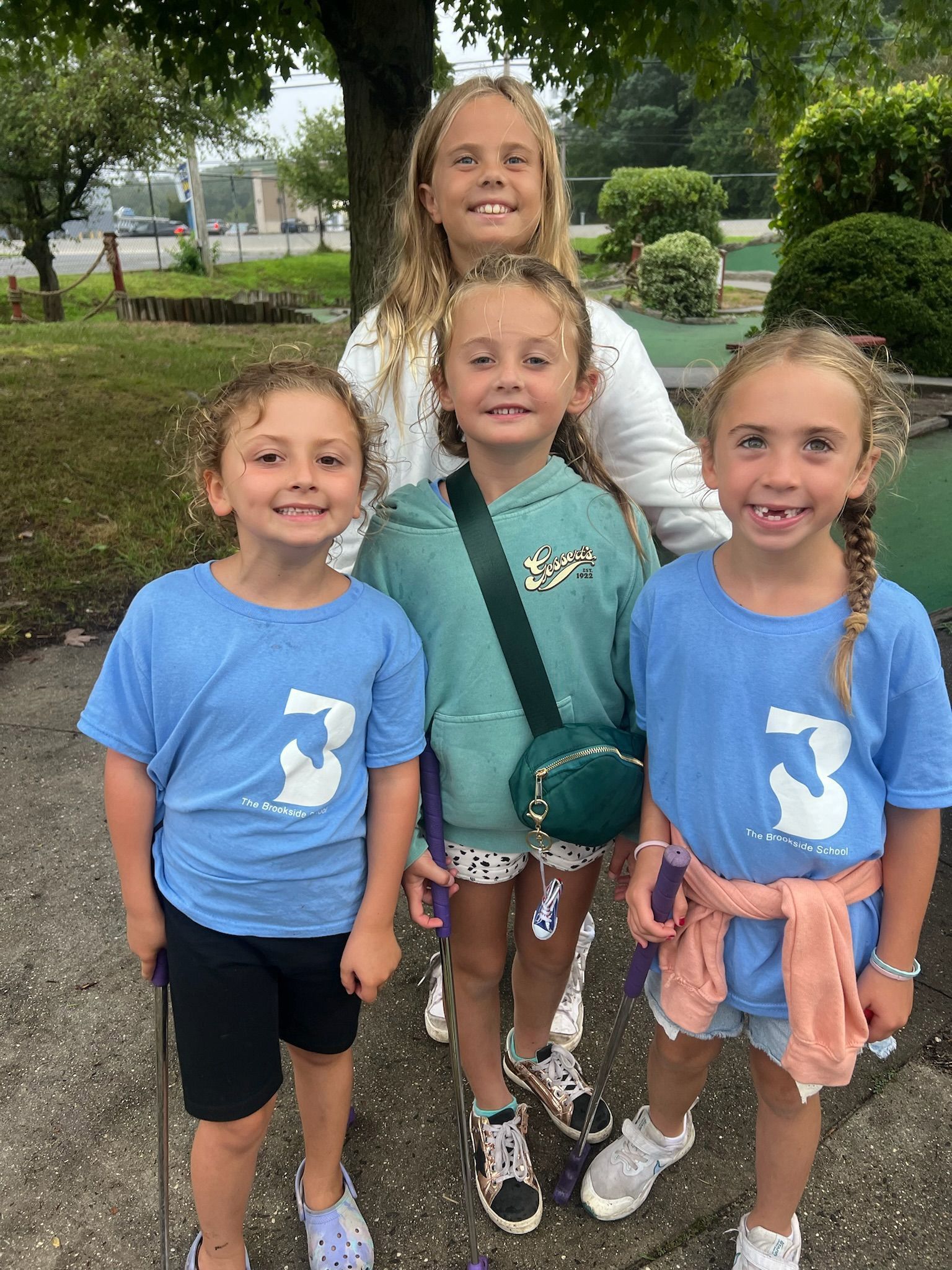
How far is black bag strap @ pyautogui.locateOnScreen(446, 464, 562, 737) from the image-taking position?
1.76 m

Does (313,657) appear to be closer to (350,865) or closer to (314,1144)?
(350,865)

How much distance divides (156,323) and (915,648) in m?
16.5

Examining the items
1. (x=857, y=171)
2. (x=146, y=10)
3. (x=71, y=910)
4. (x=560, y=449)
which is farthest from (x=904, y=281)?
(x=71, y=910)

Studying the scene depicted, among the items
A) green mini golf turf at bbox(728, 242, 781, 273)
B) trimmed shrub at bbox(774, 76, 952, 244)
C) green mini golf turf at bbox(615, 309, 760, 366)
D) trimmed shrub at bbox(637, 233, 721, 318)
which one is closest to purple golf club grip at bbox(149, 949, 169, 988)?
trimmed shrub at bbox(774, 76, 952, 244)

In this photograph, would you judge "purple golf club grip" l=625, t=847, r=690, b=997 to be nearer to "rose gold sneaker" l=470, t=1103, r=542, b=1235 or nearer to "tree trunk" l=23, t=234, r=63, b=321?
"rose gold sneaker" l=470, t=1103, r=542, b=1235

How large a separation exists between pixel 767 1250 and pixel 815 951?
2.42ft

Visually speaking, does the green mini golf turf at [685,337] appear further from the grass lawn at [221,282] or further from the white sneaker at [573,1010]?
the grass lawn at [221,282]

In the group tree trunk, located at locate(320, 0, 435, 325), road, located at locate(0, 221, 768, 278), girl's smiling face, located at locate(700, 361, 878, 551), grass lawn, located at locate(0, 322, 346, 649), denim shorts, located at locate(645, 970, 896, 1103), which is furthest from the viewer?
road, located at locate(0, 221, 768, 278)

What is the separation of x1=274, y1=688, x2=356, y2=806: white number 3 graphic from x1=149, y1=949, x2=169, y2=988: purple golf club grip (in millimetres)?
437

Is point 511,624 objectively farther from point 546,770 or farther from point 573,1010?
point 573,1010

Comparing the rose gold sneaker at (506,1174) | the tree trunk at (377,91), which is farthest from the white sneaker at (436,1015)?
the tree trunk at (377,91)

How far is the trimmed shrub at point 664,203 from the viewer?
77.3 ft

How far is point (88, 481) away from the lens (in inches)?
259

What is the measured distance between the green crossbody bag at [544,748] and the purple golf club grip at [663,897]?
16 centimetres
